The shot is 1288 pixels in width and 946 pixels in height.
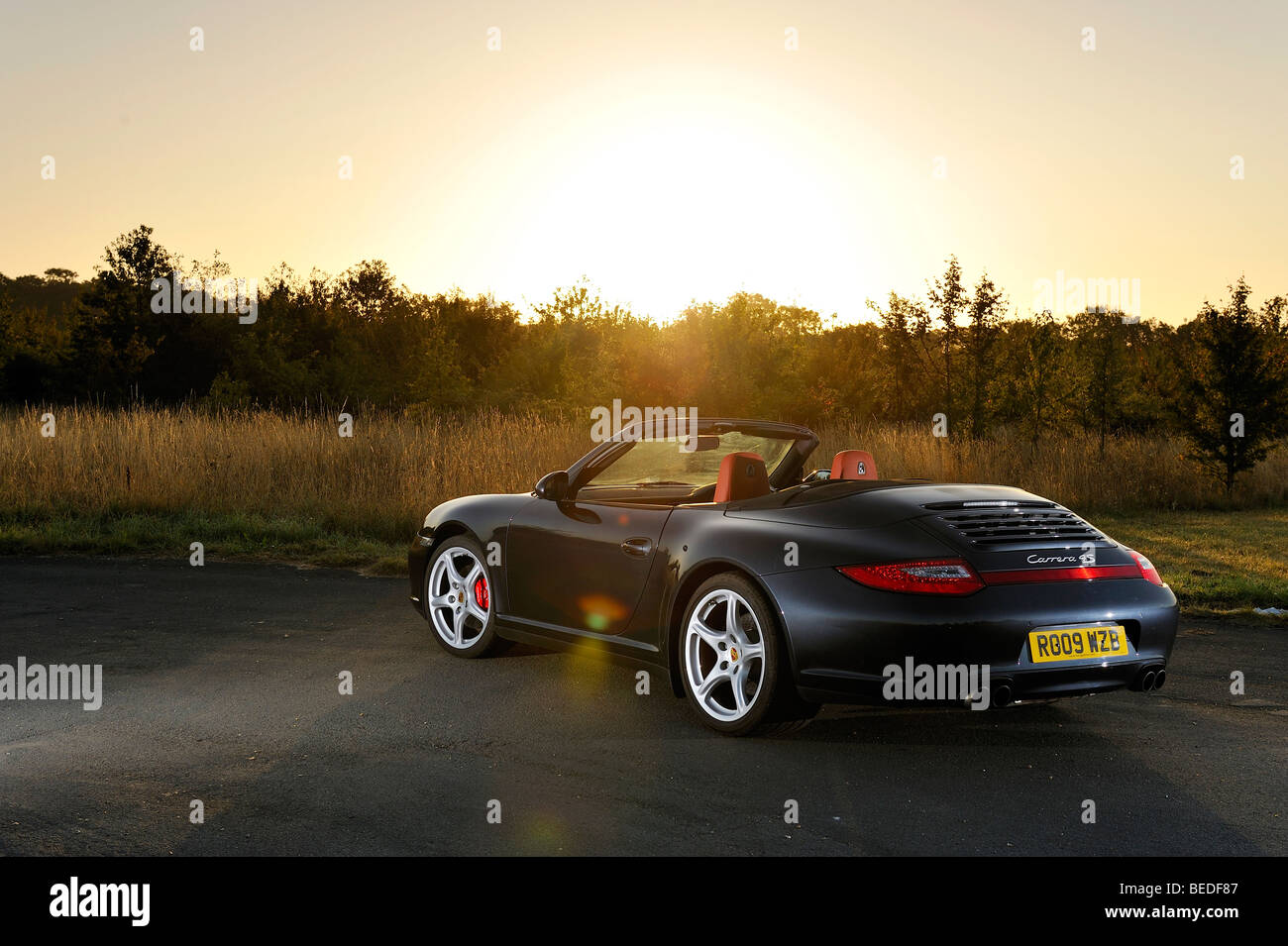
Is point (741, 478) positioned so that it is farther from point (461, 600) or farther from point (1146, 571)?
point (461, 600)

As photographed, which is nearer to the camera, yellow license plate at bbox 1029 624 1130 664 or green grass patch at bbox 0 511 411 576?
yellow license plate at bbox 1029 624 1130 664

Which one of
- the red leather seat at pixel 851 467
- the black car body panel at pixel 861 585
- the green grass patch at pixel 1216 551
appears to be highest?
the red leather seat at pixel 851 467

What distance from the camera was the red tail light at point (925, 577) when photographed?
15.7 feet

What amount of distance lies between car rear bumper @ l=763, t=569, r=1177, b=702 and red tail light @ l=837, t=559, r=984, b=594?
0.11ft

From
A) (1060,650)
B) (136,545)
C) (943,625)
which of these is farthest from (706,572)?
(136,545)

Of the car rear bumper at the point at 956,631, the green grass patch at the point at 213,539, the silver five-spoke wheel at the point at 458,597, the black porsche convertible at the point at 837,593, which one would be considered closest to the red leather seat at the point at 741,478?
the black porsche convertible at the point at 837,593

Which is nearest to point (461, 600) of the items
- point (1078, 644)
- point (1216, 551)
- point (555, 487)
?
point (555, 487)

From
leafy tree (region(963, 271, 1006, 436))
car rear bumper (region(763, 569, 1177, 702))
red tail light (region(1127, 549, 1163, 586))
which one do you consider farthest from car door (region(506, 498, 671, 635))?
leafy tree (region(963, 271, 1006, 436))

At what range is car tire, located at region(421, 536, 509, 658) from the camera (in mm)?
7133

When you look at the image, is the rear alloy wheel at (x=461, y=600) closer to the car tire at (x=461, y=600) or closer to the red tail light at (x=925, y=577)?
the car tire at (x=461, y=600)

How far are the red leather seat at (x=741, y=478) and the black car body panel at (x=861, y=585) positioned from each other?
0.97 ft

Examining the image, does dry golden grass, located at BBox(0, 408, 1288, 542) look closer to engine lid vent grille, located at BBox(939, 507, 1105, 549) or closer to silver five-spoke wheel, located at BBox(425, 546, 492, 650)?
silver five-spoke wheel, located at BBox(425, 546, 492, 650)

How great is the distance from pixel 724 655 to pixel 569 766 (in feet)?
3.08

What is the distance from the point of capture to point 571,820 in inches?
166
